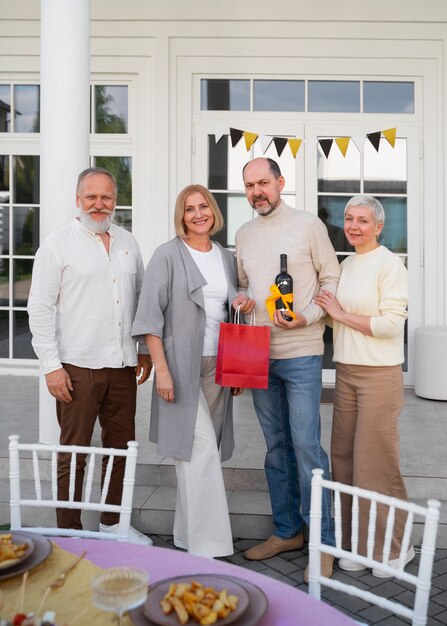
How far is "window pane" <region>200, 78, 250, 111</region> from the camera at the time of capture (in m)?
6.08

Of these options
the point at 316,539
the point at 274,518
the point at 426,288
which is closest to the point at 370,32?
the point at 426,288

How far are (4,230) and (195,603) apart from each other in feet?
18.0

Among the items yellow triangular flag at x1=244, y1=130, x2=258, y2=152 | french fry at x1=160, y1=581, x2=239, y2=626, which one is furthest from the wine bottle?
yellow triangular flag at x1=244, y1=130, x2=258, y2=152

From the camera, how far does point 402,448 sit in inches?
164

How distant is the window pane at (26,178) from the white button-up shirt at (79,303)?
3.45m

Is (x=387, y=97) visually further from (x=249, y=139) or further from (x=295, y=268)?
(x=295, y=268)

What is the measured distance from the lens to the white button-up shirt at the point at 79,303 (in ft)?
9.84

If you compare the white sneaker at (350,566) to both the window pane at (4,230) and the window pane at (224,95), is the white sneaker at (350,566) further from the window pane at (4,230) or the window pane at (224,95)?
the window pane at (4,230)

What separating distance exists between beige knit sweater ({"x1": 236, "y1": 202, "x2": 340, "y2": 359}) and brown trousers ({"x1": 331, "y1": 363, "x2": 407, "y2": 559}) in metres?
0.22

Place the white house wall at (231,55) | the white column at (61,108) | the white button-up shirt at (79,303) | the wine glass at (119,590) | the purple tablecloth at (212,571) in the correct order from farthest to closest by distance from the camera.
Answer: the white house wall at (231,55) < the white column at (61,108) < the white button-up shirt at (79,303) < the purple tablecloth at (212,571) < the wine glass at (119,590)

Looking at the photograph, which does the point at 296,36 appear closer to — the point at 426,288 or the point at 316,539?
the point at 426,288

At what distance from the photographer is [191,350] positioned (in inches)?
118

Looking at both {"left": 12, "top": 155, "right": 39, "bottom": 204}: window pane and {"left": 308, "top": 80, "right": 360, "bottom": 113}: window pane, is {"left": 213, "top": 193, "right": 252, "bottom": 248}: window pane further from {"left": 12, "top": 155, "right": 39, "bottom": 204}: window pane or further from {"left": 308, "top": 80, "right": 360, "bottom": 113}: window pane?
{"left": 12, "top": 155, "right": 39, "bottom": 204}: window pane

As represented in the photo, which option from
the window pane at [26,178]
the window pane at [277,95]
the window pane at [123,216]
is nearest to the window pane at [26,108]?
the window pane at [26,178]
